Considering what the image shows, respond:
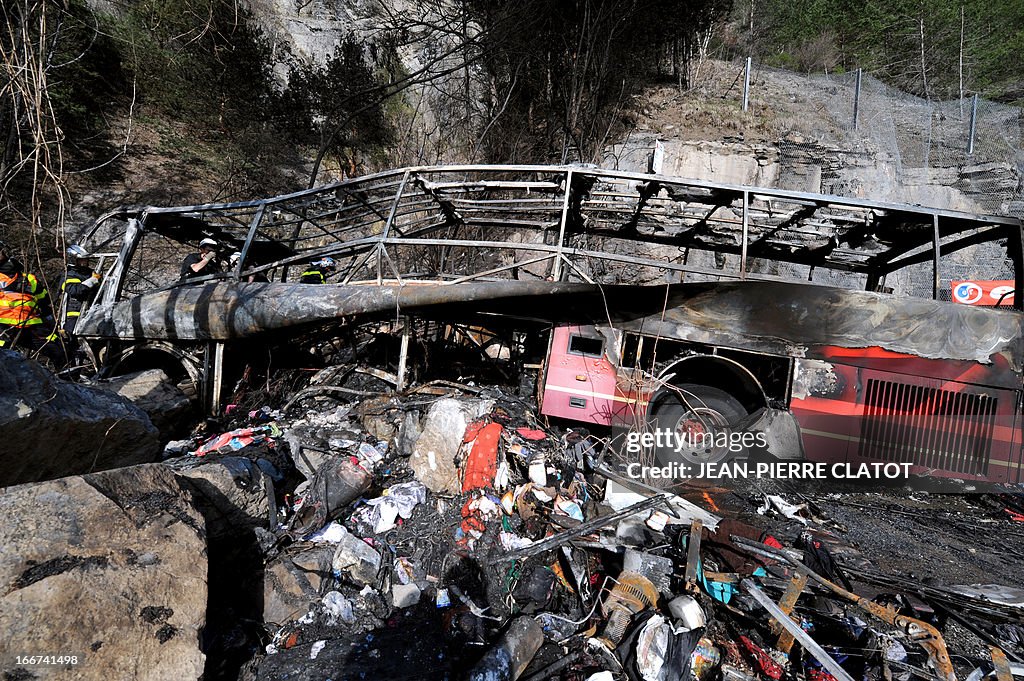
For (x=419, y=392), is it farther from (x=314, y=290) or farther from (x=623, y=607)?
(x=623, y=607)

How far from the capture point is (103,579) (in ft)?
5.68

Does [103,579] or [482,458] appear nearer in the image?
[103,579]

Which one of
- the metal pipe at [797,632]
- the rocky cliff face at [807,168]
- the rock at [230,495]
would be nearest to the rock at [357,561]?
the rock at [230,495]

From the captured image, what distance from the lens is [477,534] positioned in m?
2.96

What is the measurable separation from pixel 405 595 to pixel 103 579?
143 centimetres

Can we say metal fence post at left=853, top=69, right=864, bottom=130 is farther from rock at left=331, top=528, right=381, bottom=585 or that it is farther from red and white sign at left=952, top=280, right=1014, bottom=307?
rock at left=331, top=528, right=381, bottom=585

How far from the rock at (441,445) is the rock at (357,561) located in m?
0.77

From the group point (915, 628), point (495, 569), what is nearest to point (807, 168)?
point (915, 628)

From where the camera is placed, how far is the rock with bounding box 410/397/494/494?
11.1 ft

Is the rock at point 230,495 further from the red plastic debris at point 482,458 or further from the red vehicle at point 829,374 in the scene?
the red vehicle at point 829,374

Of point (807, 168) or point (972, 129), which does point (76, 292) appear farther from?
point (972, 129)

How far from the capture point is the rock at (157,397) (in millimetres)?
4156

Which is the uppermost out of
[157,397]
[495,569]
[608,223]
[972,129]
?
[972,129]

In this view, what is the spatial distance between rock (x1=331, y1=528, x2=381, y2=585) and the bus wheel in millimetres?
2697
